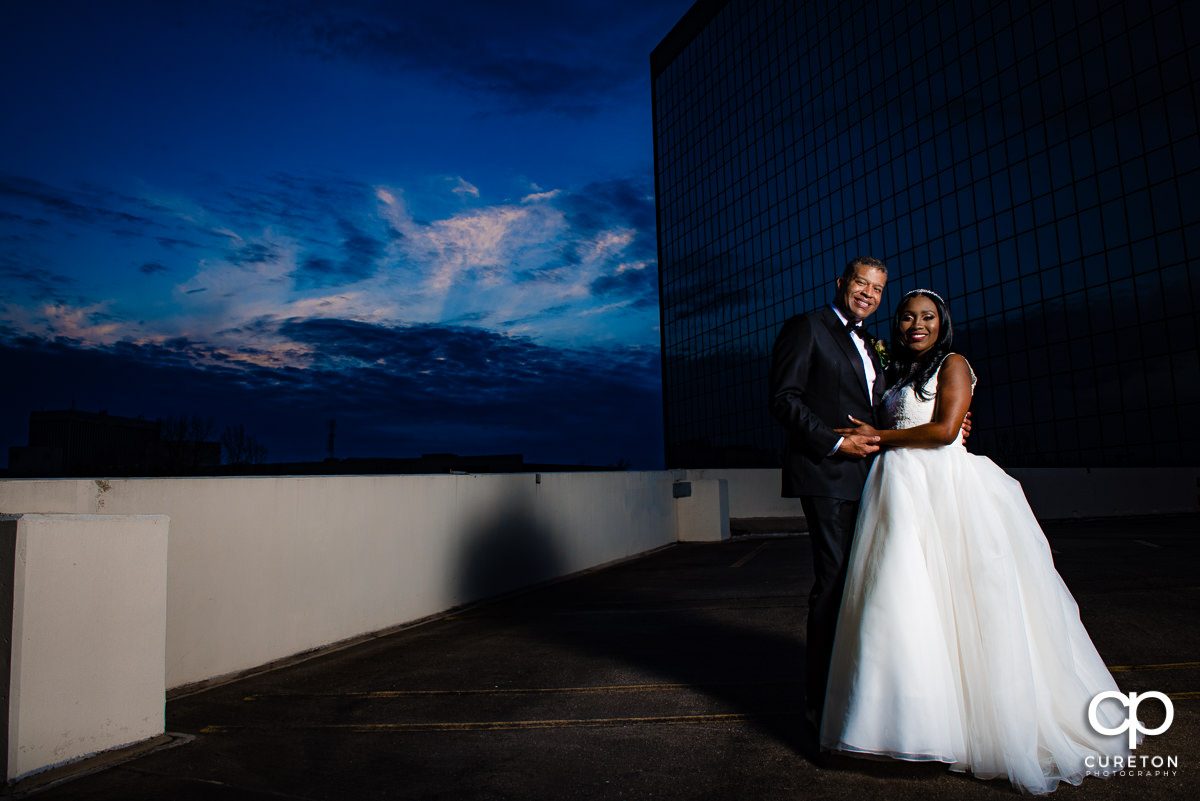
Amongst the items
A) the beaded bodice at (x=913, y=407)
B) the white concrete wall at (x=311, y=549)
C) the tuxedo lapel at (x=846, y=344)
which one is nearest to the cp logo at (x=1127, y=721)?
the beaded bodice at (x=913, y=407)

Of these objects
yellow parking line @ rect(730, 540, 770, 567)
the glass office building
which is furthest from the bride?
the glass office building

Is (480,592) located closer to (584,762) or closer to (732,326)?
(584,762)

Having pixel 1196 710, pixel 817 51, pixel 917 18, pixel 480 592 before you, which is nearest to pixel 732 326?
pixel 817 51

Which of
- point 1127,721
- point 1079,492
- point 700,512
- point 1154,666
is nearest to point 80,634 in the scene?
point 1127,721

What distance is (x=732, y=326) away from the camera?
223 feet

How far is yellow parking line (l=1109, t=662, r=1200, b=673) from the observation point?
194 inches

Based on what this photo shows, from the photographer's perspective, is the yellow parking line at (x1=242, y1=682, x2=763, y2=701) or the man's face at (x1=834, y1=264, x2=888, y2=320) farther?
the yellow parking line at (x1=242, y1=682, x2=763, y2=701)

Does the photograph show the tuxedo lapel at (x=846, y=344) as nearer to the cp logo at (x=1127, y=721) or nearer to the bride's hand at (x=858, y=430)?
the bride's hand at (x=858, y=430)

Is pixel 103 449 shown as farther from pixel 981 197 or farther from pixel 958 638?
pixel 958 638

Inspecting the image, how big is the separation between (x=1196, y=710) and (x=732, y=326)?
65.0 metres

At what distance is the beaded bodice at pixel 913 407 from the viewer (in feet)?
12.2

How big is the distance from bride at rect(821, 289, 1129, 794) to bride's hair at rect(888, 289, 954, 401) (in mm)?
10

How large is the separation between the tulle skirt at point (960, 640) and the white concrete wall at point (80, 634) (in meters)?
3.32

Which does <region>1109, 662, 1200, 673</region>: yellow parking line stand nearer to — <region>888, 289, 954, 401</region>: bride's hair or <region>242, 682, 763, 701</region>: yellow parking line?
<region>242, 682, 763, 701</region>: yellow parking line
